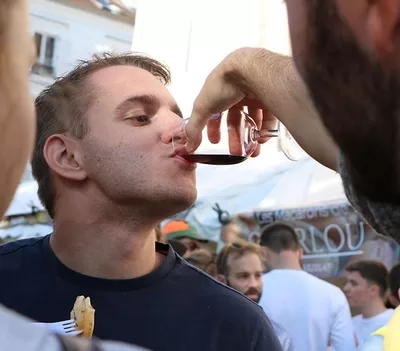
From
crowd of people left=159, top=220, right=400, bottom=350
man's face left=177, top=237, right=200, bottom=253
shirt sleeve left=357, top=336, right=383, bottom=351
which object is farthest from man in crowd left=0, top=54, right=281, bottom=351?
man's face left=177, top=237, right=200, bottom=253

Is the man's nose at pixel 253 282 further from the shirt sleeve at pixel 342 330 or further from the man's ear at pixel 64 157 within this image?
the man's ear at pixel 64 157

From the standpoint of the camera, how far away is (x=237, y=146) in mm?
1688

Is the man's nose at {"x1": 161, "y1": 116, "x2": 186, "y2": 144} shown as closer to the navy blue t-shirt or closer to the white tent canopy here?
the navy blue t-shirt

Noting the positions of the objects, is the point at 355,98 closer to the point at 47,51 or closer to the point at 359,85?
the point at 359,85

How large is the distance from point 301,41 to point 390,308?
3.42m

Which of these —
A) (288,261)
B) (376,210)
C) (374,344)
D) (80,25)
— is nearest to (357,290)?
(288,261)

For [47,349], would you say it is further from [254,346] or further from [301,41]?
[254,346]

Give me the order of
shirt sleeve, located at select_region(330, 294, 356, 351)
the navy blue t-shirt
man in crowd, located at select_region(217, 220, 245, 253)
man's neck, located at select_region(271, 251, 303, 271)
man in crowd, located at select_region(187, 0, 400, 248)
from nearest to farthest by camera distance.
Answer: man in crowd, located at select_region(187, 0, 400, 248)
the navy blue t-shirt
shirt sleeve, located at select_region(330, 294, 356, 351)
man's neck, located at select_region(271, 251, 303, 271)
man in crowd, located at select_region(217, 220, 245, 253)

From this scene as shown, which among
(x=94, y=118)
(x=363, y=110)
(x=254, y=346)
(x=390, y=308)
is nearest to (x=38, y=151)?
(x=94, y=118)

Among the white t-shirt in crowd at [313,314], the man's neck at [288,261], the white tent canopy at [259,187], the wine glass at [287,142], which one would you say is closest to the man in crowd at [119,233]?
the wine glass at [287,142]

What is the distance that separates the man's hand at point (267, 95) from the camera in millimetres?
1169

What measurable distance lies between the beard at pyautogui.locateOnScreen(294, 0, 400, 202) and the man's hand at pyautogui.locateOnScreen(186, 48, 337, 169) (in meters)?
0.41

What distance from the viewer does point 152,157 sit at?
1753mm

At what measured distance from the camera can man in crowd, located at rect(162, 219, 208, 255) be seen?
14.6 feet
